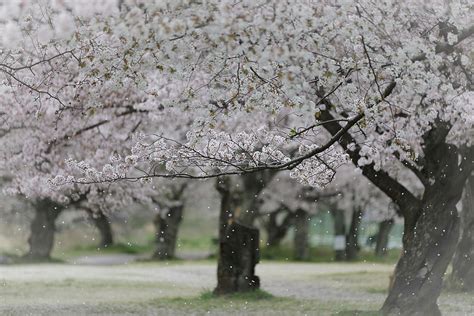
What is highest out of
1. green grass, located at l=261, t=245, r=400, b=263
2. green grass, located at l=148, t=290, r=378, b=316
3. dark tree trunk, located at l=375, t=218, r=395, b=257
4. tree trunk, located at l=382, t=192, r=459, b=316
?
dark tree trunk, located at l=375, t=218, r=395, b=257

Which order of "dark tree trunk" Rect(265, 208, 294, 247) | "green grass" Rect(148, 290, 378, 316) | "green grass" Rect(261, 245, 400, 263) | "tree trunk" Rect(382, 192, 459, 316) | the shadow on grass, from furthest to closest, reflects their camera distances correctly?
"dark tree trunk" Rect(265, 208, 294, 247) < "green grass" Rect(261, 245, 400, 263) < the shadow on grass < "green grass" Rect(148, 290, 378, 316) < "tree trunk" Rect(382, 192, 459, 316)

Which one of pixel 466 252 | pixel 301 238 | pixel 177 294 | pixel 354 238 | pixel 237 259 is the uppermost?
pixel 354 238

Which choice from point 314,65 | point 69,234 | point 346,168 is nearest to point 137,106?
point 314,65

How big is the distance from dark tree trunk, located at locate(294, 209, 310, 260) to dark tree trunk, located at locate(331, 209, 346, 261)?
178 centimetres

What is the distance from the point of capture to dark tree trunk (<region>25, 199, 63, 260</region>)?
47438 mm

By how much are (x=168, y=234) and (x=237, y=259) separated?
2816 centimetres

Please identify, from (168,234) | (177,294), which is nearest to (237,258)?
(177,294)

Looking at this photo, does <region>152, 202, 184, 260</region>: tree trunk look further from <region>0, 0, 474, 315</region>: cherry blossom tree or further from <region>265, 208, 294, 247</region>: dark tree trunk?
<region>0, 0, 474, 315</region>: cherry blossom tree

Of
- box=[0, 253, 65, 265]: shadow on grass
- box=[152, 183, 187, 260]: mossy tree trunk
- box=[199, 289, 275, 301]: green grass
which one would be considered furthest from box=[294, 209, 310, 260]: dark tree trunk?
box=[199, 289, 275, 301]: green grass

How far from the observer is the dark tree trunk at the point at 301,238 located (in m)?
52.2

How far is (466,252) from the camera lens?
2666 cm

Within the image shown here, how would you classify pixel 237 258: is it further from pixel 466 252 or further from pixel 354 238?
pixel 354 238

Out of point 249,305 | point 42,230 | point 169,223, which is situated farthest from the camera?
point 169,223

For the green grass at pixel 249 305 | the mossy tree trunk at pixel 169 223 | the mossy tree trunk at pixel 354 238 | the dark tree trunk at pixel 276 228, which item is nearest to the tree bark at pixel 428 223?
the green grass at pixel 249 305
